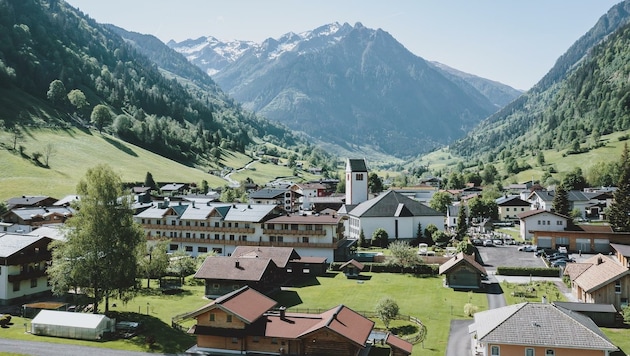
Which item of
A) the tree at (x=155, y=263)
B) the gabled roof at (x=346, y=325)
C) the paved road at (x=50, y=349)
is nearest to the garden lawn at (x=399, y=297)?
the gabled roof at (x=346, y=325)

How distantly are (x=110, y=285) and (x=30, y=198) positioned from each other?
8640 cm

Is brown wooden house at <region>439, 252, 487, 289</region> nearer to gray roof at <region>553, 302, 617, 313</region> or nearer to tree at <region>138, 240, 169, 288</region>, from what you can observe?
gray roof at <region>553, 302, 617, 313</region>

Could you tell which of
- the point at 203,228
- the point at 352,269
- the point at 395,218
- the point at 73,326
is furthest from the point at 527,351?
the point at 203,228

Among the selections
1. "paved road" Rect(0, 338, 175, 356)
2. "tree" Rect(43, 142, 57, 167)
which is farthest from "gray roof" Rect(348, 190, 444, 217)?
"tree" Rect(43, 142, 57, 167)

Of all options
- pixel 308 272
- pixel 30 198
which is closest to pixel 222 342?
pixel 308 272

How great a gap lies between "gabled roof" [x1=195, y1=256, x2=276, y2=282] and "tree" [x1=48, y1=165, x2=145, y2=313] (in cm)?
1232

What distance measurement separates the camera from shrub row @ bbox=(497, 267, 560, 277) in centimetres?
7732

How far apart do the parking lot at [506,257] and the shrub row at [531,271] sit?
3.33 metres

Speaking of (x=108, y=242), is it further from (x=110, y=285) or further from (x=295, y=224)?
(x=295, y=224)

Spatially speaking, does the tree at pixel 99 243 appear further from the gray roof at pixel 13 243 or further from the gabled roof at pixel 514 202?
the gabled roof at pixel 514 202

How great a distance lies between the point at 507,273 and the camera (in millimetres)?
79188

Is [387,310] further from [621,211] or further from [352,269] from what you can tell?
[621,211]

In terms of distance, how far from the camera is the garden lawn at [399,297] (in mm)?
57469

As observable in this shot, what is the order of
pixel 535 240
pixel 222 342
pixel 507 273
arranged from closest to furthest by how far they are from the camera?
pixel 222 342 < pixel 507 273 < pixel 535 240
